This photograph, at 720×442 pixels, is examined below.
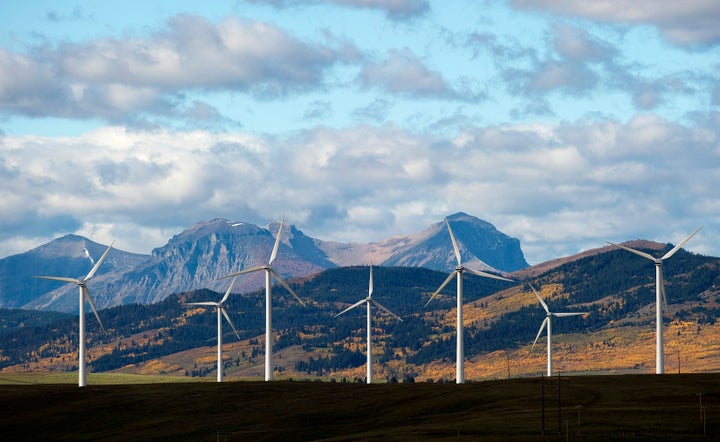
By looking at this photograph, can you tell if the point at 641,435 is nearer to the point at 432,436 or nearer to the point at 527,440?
the point at 527,440

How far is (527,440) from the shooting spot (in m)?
156

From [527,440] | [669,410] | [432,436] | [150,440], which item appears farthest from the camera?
[150,440]

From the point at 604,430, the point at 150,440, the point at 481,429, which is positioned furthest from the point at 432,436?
the point at 150,440

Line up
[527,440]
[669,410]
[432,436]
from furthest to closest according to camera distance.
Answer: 1. [669,410]
2. [432,436]
3. [527,440]

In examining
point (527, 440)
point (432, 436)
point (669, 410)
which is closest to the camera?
point (527, 440)

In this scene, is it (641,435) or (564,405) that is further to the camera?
(564,405)

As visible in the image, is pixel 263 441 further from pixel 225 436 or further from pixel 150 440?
pixel 150 440

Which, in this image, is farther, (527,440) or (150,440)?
(150,440)

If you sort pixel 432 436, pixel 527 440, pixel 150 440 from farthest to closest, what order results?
pixel 150 440, pixel 432 436, pixel 527 440

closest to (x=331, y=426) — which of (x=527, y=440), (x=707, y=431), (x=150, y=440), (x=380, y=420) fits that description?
(x=380, y=420)

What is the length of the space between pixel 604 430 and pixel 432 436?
24000 millimetres

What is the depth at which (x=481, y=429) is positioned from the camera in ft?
556

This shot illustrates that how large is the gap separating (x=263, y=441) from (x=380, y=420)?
25.7 meters

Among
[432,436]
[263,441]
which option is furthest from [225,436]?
[432,436]
